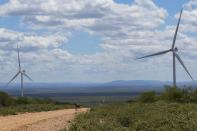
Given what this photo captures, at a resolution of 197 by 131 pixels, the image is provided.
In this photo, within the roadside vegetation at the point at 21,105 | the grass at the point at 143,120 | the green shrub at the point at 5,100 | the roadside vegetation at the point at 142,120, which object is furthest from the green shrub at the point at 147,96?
the grass at the point at 143,120

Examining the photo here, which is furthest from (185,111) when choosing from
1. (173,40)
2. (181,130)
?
(173,40)

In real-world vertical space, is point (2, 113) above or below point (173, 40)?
below

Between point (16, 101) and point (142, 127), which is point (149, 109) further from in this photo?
point (16, 101)

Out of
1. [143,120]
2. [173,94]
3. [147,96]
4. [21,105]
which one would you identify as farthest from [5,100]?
[143,120]

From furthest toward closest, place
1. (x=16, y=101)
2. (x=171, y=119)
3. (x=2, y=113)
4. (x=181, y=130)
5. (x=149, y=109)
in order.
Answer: (x=16, y=101)
(x=2, y=113)
(x=149, y=109)
(x=171, y=119)
(x=181, y=130)

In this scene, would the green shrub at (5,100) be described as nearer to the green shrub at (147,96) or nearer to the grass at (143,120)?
the green shrub at (147,96)

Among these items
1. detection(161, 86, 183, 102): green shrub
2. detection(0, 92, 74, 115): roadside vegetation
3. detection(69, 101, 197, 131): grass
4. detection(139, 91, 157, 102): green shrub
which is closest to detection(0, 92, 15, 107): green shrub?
detection(0, 92, 74, 115): roadside vegetation

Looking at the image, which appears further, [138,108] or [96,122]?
[138,108]
